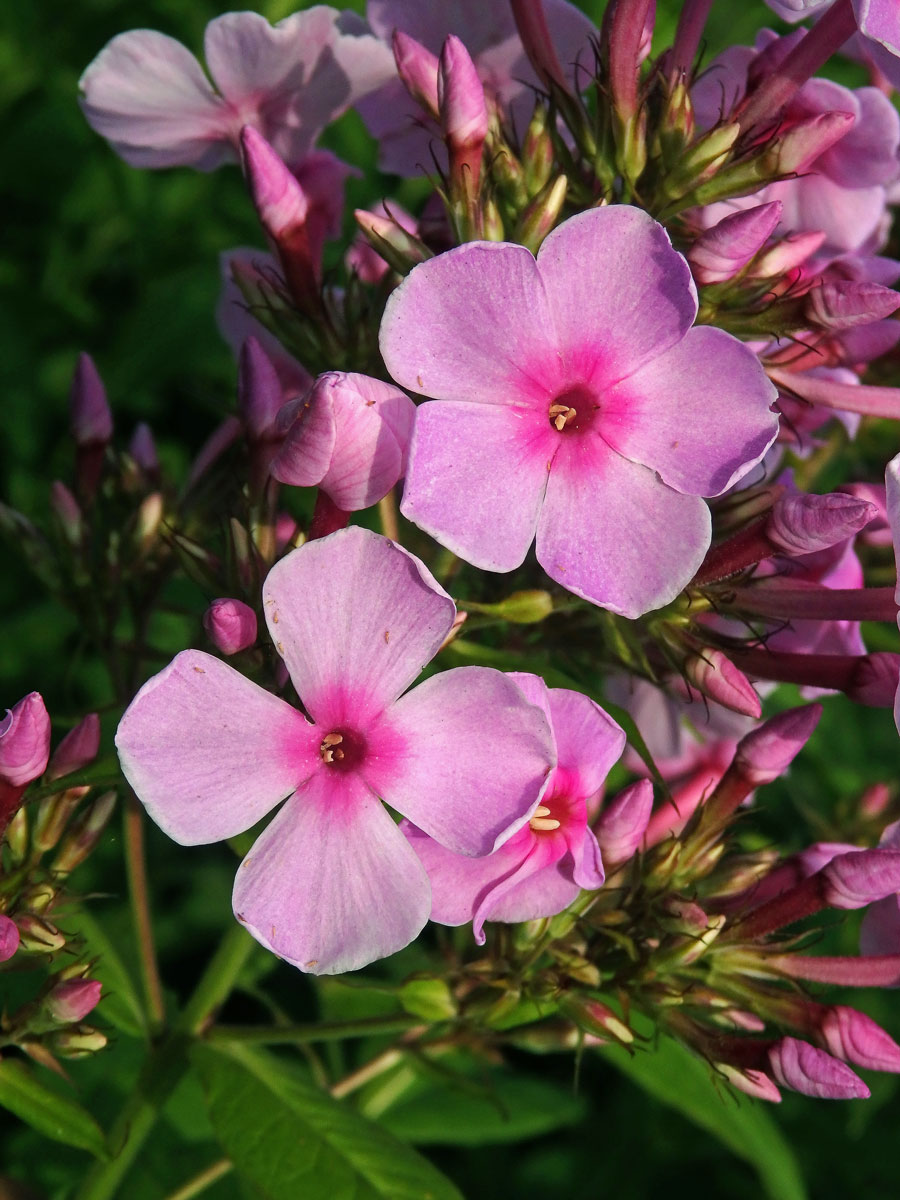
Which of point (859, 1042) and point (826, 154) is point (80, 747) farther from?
point (826, 154)

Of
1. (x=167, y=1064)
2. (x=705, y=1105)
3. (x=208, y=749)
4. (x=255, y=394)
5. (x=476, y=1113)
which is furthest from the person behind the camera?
(x=476, y=1113)

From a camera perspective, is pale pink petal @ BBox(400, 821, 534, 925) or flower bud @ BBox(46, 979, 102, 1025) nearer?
pale pink petal @ BBox(400, 821, 534, 925)

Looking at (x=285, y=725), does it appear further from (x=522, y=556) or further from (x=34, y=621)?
(x=34, y=621)

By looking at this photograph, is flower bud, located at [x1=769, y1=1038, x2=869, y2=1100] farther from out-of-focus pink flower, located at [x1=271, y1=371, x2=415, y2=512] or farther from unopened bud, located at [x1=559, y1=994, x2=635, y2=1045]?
out-of-focus pink flower, located at [x1=271, y1=371, x2=415, y2=512]

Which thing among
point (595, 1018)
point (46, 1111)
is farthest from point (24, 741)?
point (595, 1018)

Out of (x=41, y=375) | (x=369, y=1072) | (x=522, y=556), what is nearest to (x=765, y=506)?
(x=522, y=556)

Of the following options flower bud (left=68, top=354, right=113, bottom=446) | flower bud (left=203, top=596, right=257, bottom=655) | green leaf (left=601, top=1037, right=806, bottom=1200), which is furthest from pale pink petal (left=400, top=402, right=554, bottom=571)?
green leaf (left=601, top=1037, right=806, bottom=1200)
